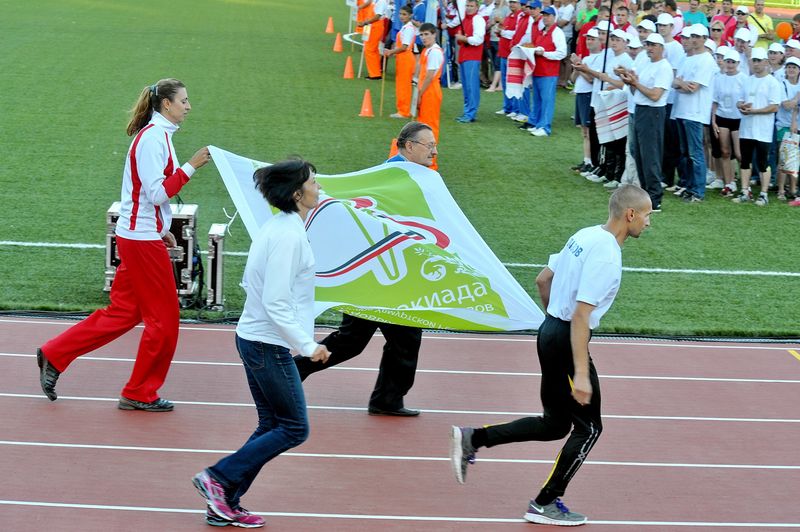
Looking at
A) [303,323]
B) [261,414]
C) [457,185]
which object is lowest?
[457,185]

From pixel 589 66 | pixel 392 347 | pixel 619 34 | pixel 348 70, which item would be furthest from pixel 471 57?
pixel 392 347

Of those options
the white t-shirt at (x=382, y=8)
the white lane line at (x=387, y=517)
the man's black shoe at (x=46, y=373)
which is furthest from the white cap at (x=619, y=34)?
the man's black shoe at (x=46, y=373)

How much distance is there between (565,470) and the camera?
5.88 meters

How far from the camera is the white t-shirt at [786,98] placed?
14.0 meters

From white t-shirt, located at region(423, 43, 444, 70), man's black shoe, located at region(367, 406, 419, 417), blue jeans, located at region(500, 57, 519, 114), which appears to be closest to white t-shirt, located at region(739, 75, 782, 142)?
white t-shirt, located at region(423, 43, 444, 70)

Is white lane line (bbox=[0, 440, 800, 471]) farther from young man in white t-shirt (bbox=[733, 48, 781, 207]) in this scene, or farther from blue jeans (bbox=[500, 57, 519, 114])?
blue jeans (bbox=[500, 57, 519, 114])

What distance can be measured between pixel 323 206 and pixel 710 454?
3.04m

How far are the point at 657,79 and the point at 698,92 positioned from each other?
33.4 inches

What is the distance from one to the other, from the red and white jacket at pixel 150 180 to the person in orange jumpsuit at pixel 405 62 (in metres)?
12.0

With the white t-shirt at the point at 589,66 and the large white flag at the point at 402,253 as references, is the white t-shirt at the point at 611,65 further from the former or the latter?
the large white flag at the point at 402,253

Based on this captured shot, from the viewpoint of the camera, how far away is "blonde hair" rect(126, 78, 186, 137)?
7.05 m

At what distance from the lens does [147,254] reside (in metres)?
7.00

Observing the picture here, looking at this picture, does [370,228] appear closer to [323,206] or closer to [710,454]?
[323,206]

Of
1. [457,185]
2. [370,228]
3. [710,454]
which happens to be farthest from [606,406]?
[457,185]
